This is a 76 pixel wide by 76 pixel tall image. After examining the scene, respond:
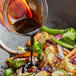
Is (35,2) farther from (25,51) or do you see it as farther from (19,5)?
(25,51)

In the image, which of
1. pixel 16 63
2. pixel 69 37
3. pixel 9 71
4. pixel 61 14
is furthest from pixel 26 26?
pixel 61 14

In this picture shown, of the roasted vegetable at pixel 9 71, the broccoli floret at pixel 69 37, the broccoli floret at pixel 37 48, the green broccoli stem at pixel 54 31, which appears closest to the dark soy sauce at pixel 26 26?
the broccoli floret at pixel 37 48

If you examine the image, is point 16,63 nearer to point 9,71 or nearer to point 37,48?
point 9,71

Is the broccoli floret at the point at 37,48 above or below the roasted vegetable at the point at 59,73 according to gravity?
above

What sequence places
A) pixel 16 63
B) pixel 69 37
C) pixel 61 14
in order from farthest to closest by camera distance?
pixel 61 14, pixel 69 37, pixel 16 63

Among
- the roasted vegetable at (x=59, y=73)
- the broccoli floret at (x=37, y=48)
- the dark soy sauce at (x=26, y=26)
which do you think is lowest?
the roasted vegetable at (x=59, y=73)

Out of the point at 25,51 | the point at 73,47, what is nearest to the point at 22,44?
the point at 25,51

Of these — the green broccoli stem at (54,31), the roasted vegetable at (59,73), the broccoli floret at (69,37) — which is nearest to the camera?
the roasted vegetable at (59,73)

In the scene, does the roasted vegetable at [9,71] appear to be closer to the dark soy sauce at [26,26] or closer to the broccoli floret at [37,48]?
the broccoli floret at [37,48]

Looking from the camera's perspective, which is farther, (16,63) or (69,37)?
(69,37)

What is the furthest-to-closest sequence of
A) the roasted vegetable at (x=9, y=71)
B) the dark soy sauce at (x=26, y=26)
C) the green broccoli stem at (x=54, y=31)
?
the green broccoli stem at (x=54, y=31)
the roasted vegetable at (x=9, y=71)
the dark soy sauce at (x=26, y=26)

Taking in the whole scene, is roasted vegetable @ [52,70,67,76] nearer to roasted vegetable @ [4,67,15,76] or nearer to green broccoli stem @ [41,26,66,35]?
roasted vegetable @ [4,67,15,76]
